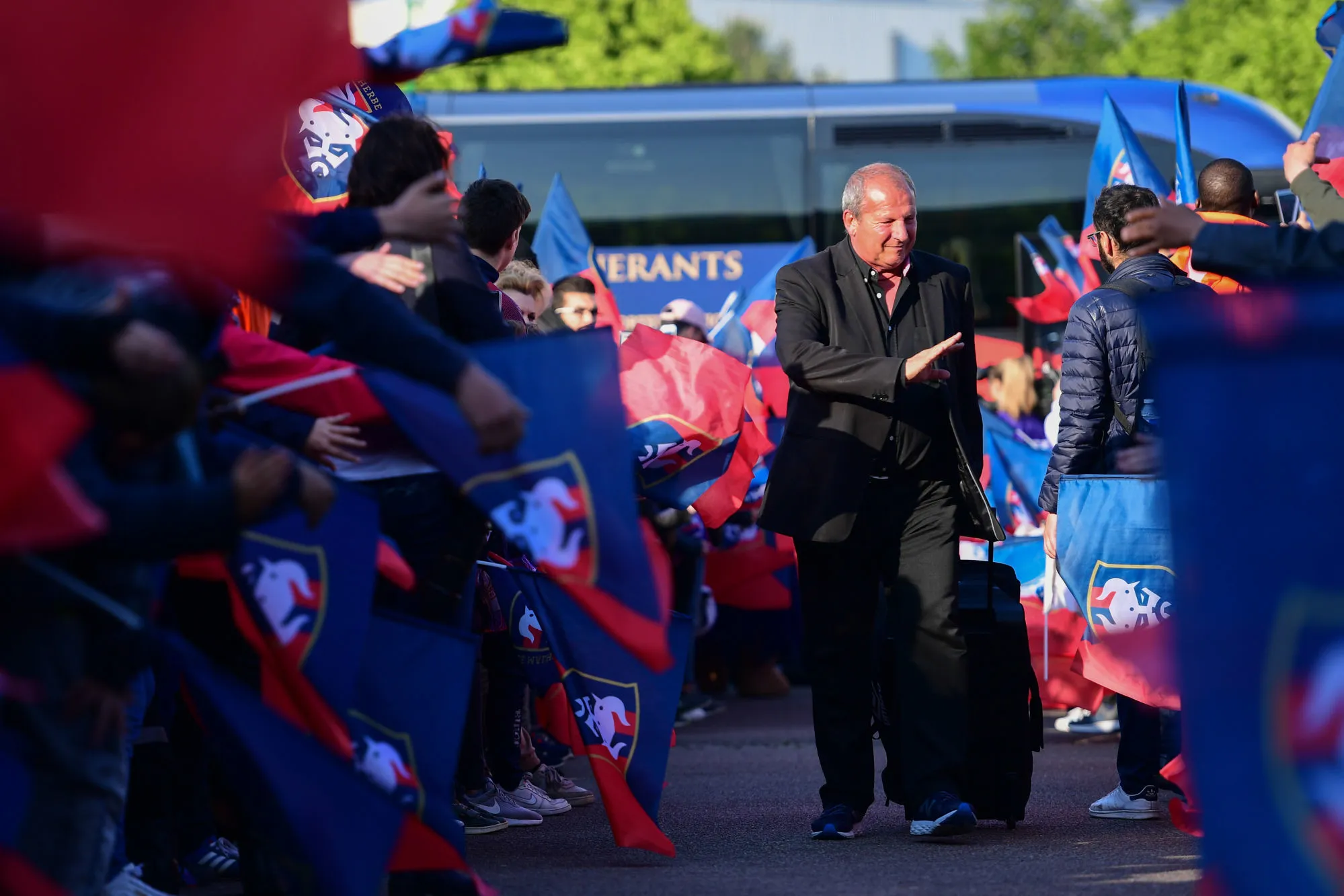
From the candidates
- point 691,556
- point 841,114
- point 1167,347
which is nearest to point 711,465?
point 1167,347

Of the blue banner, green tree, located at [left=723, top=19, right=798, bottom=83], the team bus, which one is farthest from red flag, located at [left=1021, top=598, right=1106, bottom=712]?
green tree, located at [left=723, top=19, right=798, bottom=83]

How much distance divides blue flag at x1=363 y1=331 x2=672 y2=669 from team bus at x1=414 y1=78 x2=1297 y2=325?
12.2 m

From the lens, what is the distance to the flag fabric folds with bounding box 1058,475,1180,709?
5777 mm

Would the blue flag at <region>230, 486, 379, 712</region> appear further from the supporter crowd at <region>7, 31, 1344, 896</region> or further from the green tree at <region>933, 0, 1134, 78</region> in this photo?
the green tree at <region>933, 0, 1134, 78</region>

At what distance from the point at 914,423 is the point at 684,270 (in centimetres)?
1082

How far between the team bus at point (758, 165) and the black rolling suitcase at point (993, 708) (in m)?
10.6

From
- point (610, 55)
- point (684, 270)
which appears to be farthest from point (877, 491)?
point (610, 55)

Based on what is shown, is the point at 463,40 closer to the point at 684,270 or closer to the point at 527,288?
the point at 527,288

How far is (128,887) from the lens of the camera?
4.48 metres

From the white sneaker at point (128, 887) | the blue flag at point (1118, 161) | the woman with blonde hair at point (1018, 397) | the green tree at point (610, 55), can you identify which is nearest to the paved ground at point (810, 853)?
the white sneaker at point (128, 887)

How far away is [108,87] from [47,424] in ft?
1.86

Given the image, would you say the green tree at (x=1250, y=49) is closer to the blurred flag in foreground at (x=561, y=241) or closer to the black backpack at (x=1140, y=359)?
the blurred flag in foreground at (x=561, y=241)

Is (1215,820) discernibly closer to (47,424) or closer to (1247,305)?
(1247,305)

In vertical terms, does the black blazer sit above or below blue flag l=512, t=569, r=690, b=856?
above
